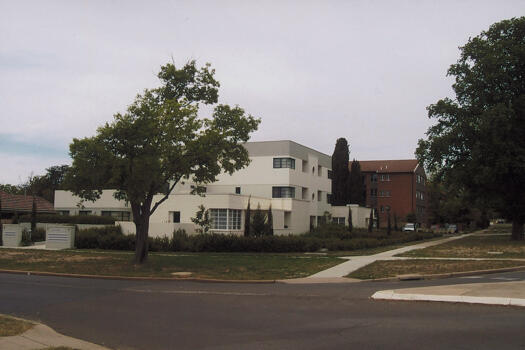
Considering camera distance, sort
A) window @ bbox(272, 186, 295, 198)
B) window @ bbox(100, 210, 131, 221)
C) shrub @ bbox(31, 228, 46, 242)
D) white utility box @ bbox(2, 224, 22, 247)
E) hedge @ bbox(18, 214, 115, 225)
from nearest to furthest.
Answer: white utility box @ bbox(2, 224, 22, 247)
shrub @ bbox(31, 228, 46, 242)
hedge @ bbox(18, 214, 115, 225)
window @ bbox(272, 186, 295, 198)
window @ bbox(100, 210, 131, 221)

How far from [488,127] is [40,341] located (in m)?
33.9

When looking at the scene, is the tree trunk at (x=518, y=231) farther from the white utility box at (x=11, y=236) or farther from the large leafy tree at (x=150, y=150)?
the white utility box at (x=11, y=236)

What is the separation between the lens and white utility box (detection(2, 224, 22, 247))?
113ft

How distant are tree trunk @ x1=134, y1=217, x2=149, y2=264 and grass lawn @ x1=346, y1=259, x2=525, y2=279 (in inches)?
359

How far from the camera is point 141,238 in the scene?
2248 centimetres

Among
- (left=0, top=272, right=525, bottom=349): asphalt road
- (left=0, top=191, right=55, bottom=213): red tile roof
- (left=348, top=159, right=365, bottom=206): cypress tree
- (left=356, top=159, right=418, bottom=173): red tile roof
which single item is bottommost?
(left=0, top=272, right=525, bottom=349): asphalt road

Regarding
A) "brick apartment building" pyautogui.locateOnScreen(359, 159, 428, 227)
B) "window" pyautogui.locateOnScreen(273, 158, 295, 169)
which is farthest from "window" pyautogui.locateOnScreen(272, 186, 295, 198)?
"brick apartment building" pyautogui.locateOnScreen(359, 159, 428, 227)

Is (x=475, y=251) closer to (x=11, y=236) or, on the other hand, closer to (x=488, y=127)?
(x=488, y=127)

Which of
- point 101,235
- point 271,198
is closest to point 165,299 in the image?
point 101,235

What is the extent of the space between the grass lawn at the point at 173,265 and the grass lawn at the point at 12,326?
8.89m

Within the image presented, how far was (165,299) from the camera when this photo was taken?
529 inches

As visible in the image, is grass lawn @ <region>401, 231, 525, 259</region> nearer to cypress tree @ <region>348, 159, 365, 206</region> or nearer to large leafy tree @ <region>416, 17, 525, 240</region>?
large leafy tree @ <region>416, 17, 525, 240</region>

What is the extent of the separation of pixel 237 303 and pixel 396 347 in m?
5.57

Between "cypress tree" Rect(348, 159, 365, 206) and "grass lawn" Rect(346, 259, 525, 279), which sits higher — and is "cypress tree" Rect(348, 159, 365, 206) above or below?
above
